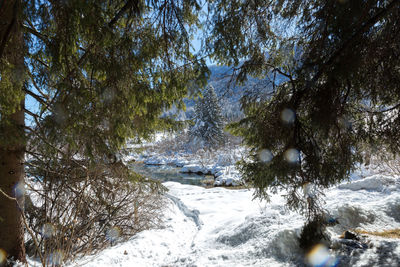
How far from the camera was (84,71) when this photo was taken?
308 cm

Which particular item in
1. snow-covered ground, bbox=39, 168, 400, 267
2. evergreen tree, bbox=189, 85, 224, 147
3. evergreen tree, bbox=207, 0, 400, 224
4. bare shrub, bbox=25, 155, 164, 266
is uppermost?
evergreen tree, bbox=189, 85, 224, 147

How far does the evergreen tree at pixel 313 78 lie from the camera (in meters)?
2.45

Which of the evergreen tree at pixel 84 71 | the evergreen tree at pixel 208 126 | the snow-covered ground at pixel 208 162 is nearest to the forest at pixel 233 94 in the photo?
the evergreen tree at pixel 84 71

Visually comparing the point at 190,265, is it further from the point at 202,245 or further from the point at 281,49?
the point at 281,49

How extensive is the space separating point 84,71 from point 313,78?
3.00 metres

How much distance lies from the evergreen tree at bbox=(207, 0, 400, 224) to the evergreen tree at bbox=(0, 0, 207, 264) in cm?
68

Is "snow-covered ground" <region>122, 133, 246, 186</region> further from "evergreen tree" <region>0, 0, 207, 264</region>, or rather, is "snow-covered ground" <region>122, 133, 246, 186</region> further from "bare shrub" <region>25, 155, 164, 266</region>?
"evergreen tree" <region>0, 0, 207, 264</region>

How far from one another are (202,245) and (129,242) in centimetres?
160

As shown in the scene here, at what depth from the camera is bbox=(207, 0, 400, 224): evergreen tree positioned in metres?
2.45

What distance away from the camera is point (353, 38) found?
7.89 feet

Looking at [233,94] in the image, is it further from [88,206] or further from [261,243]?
[88,206]

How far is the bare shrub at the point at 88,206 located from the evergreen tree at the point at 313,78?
2853 mm

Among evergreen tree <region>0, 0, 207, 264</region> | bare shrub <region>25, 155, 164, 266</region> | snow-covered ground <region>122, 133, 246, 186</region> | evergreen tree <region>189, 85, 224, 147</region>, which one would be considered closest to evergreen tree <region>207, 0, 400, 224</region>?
evergreen tree <region>0, 0, 207, 264</region>

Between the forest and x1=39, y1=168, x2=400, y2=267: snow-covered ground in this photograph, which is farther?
x1=39, y1=168, x2=400, y2=267: snow-covered ground
